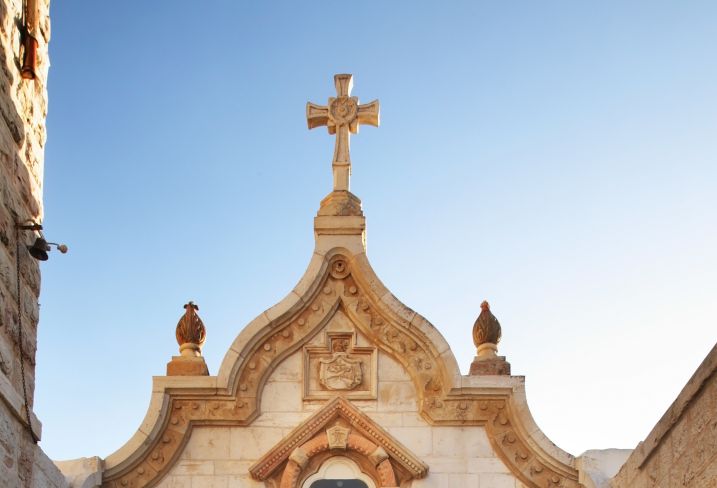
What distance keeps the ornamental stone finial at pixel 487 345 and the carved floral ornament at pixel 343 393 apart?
341 millimetres

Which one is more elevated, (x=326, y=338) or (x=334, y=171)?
(x=334, y=171)

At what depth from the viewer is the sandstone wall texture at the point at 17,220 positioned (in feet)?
33.4

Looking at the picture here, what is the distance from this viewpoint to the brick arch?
1452cm

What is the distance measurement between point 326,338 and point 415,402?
129 cm

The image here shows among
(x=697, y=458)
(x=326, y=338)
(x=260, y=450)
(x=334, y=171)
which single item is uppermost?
(x=334, y=171)

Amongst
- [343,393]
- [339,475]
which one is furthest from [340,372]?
[339,475]

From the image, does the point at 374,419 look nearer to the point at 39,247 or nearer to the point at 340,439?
the point at 340,439

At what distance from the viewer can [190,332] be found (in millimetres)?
15125

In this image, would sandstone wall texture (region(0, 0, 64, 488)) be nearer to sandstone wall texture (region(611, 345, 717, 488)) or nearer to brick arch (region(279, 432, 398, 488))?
brick arch (region(279, 432, 398, 488))

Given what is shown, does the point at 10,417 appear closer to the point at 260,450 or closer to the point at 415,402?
the point at 260,450

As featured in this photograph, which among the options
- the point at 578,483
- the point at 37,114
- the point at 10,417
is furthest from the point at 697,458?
the point at 37,114

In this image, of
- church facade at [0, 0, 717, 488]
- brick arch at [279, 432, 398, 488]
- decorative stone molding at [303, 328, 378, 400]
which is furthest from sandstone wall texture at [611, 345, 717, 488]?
decorative stone molding at [303, 328, 378, 400]

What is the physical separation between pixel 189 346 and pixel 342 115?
11.7 ft

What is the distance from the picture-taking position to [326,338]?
15.2 meters
